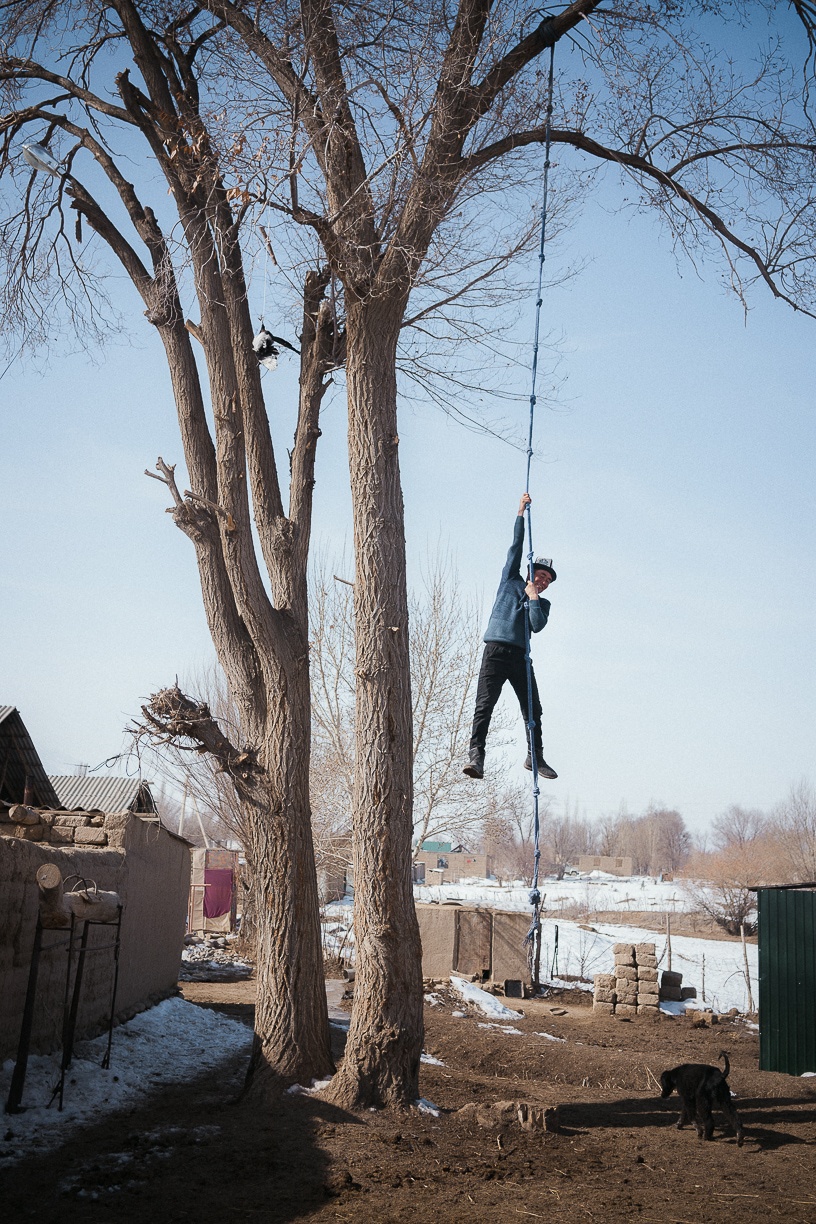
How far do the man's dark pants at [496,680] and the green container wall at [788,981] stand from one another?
636cm

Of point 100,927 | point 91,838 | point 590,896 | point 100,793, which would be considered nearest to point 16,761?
point 100,793

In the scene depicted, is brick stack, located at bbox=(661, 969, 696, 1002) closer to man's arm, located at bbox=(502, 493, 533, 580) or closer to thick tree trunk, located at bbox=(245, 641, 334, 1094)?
thick tree trunk, located at bbox=(245, 641, 334, 1094)

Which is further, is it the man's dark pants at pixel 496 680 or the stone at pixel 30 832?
the stone at pixel 30 832

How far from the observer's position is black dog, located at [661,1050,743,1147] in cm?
675

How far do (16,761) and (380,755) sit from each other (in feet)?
46.5

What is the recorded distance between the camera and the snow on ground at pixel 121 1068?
6.05 m

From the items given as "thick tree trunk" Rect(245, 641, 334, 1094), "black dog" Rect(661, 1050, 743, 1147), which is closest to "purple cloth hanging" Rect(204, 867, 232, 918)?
"thick tree trunk" Rect(245, 641, 334, 1094)

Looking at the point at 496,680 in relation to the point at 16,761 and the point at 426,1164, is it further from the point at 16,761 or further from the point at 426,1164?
the point at 16,761

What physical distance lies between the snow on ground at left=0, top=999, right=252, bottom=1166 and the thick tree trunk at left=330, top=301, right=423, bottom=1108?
1865 mm

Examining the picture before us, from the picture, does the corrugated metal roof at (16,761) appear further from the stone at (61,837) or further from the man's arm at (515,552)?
the man's arm at (515,552)

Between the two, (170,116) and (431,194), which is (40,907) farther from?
(170,116)

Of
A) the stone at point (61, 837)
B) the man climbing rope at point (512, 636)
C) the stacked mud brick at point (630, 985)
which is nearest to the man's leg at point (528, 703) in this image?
the man climbing rope at point (512, 636)

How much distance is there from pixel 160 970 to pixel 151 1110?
577cm

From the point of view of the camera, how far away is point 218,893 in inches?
1109
